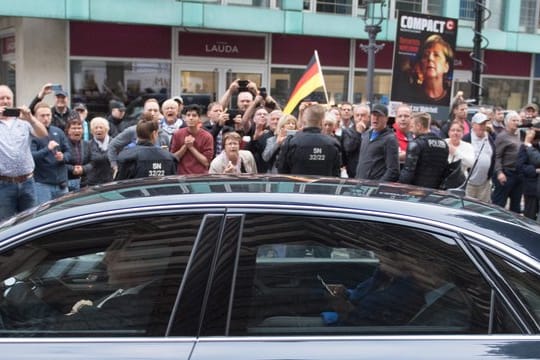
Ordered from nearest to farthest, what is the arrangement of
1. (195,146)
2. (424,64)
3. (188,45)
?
(195,146) < (424,64) < (188,45)

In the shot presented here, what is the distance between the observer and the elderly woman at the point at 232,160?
623 centimetres

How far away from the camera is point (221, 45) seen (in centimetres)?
1670

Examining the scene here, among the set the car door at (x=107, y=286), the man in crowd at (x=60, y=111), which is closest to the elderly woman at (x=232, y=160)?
the man in crowd at (x=60, y=111)

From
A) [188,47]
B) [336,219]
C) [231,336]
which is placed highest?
[188,47]

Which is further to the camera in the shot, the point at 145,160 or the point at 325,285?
the point at 145,160

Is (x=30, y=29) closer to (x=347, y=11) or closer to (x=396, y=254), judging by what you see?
(x=347, y=11)

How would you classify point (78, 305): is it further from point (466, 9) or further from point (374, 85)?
point (466, 9)

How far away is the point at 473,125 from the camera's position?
26.2ft

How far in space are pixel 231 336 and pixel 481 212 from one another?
3.63 feet

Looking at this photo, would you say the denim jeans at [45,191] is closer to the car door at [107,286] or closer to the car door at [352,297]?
the car door at [107,286]

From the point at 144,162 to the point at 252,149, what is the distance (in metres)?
2.09

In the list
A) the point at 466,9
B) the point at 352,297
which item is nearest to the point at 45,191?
the point at 352,297

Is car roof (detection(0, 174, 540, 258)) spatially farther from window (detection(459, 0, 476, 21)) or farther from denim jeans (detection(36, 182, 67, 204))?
window (detection(459, 0, 476, 21))

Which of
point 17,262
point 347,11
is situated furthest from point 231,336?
point 347,11
